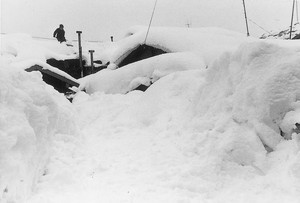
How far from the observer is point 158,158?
6289 millimetres

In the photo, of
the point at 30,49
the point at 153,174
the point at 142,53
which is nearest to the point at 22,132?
the point at 153,174

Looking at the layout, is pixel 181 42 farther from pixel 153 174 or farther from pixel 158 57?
pixel 153 174

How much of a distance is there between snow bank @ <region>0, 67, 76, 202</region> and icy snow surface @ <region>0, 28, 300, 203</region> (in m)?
0.01

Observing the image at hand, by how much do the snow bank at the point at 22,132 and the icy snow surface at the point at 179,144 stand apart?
1 centimetres

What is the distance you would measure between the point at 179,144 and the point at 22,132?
2.91 m

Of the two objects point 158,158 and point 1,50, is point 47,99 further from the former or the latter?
point 1,50

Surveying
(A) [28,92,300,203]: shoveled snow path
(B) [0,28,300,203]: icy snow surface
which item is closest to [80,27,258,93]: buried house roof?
(B) [0,28,300,203]: icy snow surface

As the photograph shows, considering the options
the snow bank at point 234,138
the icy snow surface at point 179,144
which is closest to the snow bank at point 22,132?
the icy snow surface at point 179,144

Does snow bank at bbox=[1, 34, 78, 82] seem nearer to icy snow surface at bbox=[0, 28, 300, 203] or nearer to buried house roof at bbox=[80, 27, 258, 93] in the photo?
buried house roof at bbox=[80, 27, 258, 93]

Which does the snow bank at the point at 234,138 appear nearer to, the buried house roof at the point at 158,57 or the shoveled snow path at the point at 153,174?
the shoveled snow path at the point at 153,174

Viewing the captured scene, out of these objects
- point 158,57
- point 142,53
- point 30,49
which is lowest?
point 30,49

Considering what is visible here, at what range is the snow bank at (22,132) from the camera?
165 inches

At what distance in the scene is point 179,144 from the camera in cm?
667

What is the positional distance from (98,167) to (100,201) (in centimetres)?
142
